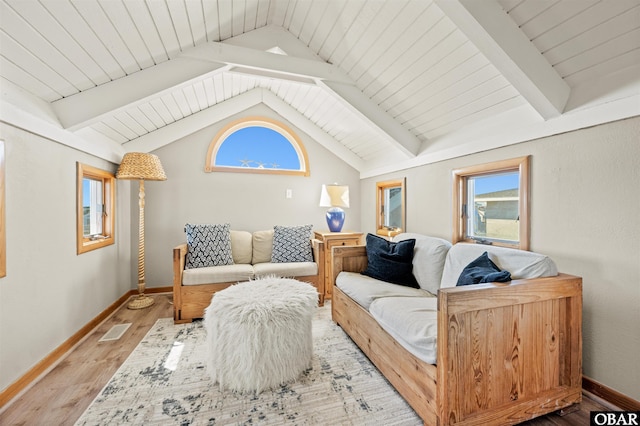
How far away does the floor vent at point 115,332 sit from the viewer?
2379 millimetres

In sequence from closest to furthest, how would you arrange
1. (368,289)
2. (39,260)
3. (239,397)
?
1. (239,397)
2. (39,260)
3. (368,289)

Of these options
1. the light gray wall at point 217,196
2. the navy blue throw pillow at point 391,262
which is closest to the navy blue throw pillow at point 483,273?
the navy blue throw pillow at point 391,262

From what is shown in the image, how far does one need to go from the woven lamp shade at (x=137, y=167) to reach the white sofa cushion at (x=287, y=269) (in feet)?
5.06

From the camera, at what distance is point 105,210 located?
9.95ft

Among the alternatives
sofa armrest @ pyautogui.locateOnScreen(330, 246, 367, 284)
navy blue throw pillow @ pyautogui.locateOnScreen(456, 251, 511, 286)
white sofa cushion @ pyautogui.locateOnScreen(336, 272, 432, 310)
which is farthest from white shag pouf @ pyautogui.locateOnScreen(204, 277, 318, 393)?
navy blue throw pillow @ pyautogui.locateOnScreen(456, 251, 511, 286)

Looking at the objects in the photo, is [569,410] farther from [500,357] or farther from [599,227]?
[599,227]

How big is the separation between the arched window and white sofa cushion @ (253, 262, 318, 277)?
1475mm

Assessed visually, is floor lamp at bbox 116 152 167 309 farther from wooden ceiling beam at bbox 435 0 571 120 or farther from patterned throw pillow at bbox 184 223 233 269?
wooden ceiling beam at bbox 435 0 571 120

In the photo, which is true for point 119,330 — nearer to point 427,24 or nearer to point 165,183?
point 165,183

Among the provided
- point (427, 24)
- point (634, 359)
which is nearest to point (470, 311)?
point (634, 359)

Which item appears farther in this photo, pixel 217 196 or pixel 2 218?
pixel 217 196

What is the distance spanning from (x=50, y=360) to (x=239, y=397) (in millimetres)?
1463

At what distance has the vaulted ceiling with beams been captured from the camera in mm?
1440

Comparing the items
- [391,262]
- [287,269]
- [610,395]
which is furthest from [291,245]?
[610,395]
